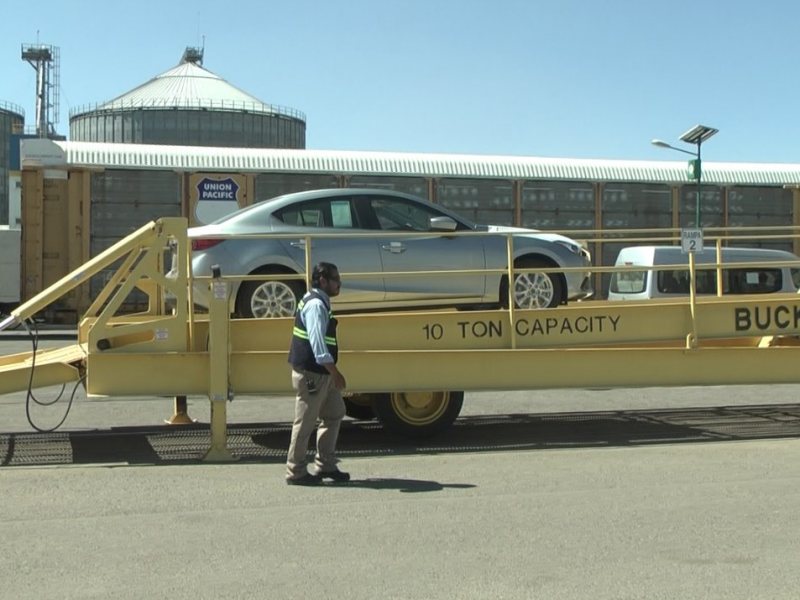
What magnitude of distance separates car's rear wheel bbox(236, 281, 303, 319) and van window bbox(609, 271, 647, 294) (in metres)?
7.66

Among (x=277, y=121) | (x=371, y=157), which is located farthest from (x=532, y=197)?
(x=277, y=121)

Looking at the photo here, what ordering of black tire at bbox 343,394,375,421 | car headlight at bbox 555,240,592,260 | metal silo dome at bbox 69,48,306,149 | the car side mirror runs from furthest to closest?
metal silo dome at bbox 69,48,306,149 < car headlight at bbox 555,240,592,260 < black tire at bbox 343,394,375,421 < the car side mirror

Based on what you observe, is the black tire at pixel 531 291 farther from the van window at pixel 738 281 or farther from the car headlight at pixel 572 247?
the van window at pixel 738 281

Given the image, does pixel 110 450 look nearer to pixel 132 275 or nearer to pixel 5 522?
pixel 132 275

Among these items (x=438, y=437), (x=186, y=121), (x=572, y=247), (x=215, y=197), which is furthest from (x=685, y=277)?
(x=186, y=121)

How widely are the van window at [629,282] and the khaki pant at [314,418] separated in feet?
29.3

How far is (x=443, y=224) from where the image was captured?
929cm

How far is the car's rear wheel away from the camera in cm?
895

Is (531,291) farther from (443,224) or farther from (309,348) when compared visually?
(309,348)

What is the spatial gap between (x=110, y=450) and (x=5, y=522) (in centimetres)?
262

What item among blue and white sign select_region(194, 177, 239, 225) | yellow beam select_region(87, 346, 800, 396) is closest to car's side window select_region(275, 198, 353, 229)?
yellow beam select_region(87, 346, 800, 396)

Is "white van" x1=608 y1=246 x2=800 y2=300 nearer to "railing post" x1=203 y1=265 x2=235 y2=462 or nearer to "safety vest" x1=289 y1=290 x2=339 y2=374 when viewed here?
"railing post" x1=203 y1=265 x2=235 y2=462

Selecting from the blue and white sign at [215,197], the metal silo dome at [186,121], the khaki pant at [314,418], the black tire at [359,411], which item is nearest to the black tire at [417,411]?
the black tire at [359,411]

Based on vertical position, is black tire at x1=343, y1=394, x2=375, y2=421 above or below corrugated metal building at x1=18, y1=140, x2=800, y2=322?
below
